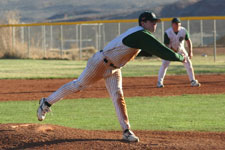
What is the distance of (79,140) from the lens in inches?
313

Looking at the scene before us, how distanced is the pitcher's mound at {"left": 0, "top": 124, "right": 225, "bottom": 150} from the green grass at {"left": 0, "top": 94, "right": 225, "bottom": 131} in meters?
1.52

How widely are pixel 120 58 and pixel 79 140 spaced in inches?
50.1

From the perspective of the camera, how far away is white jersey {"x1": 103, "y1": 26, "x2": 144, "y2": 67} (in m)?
7.70

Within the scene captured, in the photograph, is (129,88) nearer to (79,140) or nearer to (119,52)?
(79,140)

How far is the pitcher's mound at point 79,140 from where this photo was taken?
301 inches

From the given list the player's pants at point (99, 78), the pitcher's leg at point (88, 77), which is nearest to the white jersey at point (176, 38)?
the player's pants at point (99, 78)

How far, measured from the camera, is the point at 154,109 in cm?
1272

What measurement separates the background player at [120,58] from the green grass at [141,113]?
2078mm

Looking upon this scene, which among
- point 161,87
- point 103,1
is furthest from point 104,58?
point 103,1

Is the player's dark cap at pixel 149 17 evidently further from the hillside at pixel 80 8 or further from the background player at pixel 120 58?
the hillside at pixel 80 8

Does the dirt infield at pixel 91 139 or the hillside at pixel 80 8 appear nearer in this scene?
the dirt infield at pixel 91 139

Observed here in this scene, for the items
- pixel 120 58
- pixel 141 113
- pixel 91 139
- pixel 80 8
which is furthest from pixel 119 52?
pixel 80 8

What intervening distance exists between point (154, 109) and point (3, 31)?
25.9 meters

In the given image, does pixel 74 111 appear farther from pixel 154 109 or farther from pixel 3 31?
pixel 3 31
